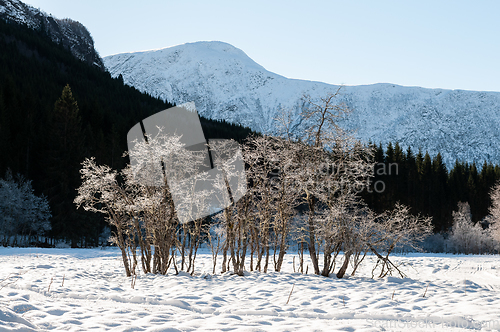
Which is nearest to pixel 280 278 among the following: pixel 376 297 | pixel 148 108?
pixel 376 297

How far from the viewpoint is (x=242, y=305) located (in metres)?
8.35

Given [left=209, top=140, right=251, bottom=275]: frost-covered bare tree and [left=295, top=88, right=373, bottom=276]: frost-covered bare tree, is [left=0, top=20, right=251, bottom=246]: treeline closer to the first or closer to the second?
[left=209, top=140, right=251, bottom=275]: frost-covered bare tree

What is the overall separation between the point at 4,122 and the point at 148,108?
34919 millimetres

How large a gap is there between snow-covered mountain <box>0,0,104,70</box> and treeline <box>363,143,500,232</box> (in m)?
97.9

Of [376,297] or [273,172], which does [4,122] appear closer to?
[273,172]

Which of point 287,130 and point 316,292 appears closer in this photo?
point 316,292

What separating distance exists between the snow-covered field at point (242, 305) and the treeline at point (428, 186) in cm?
4933

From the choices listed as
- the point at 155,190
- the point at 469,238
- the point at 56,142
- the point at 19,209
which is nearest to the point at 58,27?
the point at 56,142

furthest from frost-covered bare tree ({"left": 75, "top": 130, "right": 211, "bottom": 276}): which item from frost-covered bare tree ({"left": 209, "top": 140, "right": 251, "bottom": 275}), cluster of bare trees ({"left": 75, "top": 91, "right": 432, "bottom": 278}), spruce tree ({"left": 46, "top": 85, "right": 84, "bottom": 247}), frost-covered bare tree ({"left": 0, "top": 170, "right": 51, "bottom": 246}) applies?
spruce tree ({"left": 46, "top": 85, "right": 84, "bottom": 247})

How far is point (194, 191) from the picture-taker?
14.1 m

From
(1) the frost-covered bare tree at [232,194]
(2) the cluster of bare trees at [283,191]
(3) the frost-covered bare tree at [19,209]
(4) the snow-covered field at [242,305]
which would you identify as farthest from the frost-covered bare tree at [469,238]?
(3) the frost-covered bare tree at [19,209]

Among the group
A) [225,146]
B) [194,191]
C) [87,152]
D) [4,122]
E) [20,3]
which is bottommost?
[194,191]

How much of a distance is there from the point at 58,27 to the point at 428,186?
458 ft

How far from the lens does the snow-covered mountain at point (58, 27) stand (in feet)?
348
